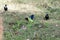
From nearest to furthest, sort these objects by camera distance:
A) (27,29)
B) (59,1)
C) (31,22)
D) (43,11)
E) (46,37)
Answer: (46,37) < (27,29) < (31,22) < (43,11) < (59,1)

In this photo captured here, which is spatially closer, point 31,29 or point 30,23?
point 31,29

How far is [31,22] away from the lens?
9.34 meters

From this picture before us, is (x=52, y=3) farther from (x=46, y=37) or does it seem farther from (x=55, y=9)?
(x=46, y=37)

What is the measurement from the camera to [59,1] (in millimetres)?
13227

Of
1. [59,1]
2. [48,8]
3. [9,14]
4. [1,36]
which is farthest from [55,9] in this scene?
[1,36]

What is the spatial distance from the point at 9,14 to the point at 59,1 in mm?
3882

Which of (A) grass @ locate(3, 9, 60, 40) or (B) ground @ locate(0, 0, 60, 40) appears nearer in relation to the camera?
(A) grass @ locate(3, 9, 60, 40)

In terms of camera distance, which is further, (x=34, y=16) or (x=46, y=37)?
(x=34, y=16)

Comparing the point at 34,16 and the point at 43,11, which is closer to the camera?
the point at 34,16

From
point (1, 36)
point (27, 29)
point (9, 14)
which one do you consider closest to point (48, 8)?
point (9, 14)

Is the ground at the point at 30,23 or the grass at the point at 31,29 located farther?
the ground at the point at 30,23

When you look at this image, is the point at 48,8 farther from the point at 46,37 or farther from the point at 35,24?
the point at 46,37

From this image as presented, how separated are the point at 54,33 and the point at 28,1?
16.4ft

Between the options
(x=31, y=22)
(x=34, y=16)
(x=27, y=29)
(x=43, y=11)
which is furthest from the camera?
(x=43, y=11)
